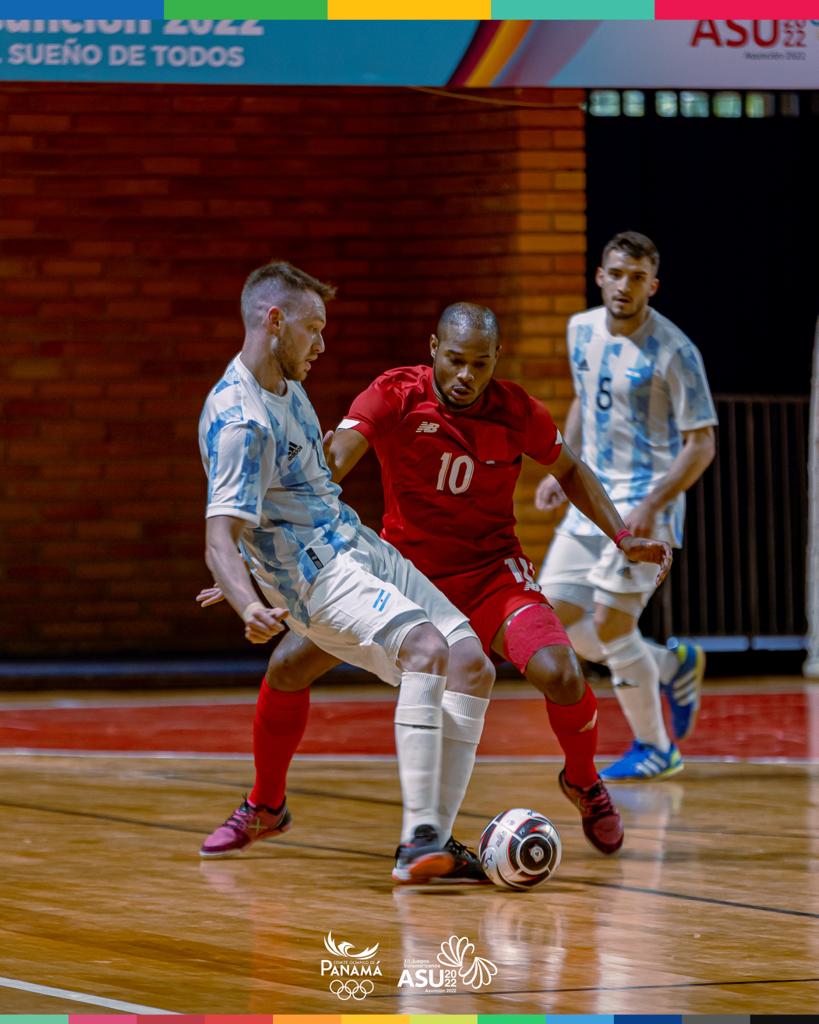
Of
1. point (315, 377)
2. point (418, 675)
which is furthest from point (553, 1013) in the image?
point (315, 377)

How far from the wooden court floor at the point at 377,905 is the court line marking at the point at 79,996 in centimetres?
1

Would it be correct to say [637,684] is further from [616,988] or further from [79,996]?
[79,996]

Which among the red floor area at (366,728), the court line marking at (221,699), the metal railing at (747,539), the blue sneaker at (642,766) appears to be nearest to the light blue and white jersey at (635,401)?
the blue sneaker at (642,766)

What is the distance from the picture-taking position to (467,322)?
6723 millimetres

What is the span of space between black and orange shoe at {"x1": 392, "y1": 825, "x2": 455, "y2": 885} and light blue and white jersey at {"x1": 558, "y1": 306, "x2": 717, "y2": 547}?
284 cm

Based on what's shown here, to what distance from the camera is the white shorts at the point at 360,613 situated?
631cm

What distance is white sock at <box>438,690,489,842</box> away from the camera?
6.55 metres

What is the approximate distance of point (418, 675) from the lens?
6.29 meters

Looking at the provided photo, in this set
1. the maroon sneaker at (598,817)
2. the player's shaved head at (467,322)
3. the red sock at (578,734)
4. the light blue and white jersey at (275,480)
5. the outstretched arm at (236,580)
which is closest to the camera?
the outstretched arm at (236,580)

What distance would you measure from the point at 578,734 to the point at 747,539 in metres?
7.77

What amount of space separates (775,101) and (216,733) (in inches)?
245

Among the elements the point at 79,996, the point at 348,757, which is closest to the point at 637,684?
the point at 348,757

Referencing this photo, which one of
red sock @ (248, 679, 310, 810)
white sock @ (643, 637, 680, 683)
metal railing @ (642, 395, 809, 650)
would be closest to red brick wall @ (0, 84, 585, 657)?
metal railing @ (642, 395, 809, 650)

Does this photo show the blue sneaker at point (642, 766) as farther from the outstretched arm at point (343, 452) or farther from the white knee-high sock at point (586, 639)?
the outstretched arm at point (343, 452)
